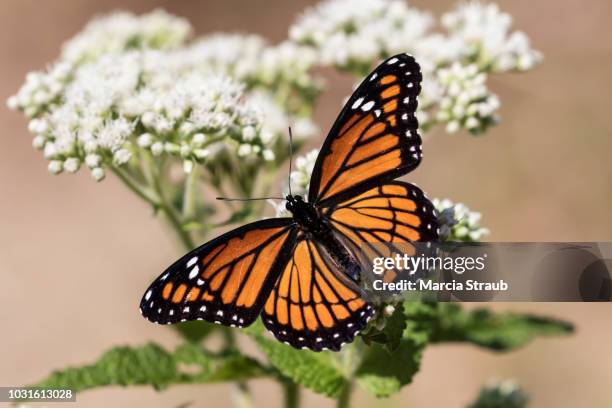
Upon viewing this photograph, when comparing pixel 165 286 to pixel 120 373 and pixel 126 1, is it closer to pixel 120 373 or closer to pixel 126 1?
pixel 120 373

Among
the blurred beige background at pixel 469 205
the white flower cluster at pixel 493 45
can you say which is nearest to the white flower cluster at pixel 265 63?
the white flower cluster at pixel 493 45

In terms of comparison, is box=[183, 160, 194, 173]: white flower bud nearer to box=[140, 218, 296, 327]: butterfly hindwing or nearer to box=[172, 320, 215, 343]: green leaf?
box=[140, 218, 296, 327]: butterfly hindwing

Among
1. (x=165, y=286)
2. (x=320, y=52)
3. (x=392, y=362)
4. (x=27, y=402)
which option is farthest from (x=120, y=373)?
(x=320, y=52)

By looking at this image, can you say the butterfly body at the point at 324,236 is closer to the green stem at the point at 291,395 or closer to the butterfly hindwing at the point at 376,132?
the butterfly hindwing at the point at 376,132

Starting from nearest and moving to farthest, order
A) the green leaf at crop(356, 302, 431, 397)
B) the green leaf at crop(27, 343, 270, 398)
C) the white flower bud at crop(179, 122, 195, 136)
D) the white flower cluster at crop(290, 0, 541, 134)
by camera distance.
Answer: the green leaf at crop(356, 302, 431, 397)
the green leaf at crop(27, 343, 270, 398)
the white flower bud at crop(179, 122, 195, 136)
the white flower cluster at crop(290, 0, 541, 134)

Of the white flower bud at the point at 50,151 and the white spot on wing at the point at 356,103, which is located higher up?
the white flower bud at the point at 50,151

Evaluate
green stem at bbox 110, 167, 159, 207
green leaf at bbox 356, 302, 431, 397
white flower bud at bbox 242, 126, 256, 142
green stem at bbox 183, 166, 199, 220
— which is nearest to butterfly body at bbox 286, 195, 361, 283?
green leaf at bbox 356, 302, 431, 397

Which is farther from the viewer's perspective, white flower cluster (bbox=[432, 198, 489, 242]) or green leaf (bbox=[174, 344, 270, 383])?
green leaf (bbox=[174, 344, 270, 383])

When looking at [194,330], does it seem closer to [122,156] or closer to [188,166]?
[188,166]
